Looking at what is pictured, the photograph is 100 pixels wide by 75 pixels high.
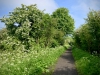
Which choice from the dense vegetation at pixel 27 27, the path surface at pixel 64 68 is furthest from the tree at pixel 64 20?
the path surface at pixel 64 68

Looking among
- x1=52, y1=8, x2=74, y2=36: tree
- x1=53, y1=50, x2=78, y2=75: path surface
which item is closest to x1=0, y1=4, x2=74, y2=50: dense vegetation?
x1=53, y1=50, x2=78, y2=75: path surface

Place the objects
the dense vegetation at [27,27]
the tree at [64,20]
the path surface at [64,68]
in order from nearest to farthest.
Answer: the path surface at [64,68]
the dense vegetation at [27,27]
the tree at [64,20]

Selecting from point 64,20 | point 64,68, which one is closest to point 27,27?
point 64,68

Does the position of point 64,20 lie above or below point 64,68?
above

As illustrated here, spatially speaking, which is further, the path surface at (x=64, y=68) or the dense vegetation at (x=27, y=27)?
the dense vegetation at (x=27, y=27)

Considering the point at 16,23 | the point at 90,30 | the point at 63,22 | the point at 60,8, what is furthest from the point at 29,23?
the point at 60,8

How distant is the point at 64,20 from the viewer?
176ft

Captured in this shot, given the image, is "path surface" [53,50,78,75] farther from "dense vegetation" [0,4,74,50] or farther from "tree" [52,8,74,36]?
"tree" [52,8,74,36]

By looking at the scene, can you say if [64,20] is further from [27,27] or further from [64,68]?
[64,68]

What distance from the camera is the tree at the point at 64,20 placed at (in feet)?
173

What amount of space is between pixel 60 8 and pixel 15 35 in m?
31.8

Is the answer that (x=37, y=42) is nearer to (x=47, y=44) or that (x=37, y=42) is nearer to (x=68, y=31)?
(x=47, y=44)

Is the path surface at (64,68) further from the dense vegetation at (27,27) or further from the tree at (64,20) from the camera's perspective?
the tree at (64,20)

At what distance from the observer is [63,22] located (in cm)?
5300
